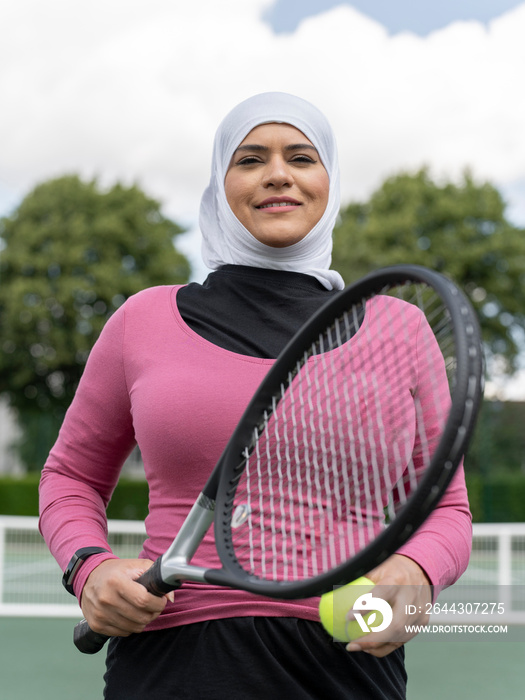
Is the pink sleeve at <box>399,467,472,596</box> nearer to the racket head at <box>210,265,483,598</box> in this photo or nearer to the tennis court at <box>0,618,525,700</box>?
the racket head at <box>210,265,483,598</box>

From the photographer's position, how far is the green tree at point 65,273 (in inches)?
979

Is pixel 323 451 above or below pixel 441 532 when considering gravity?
above

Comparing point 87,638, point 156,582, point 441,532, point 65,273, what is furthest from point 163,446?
point 65,273

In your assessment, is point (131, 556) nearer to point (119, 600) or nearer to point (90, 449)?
point (90, 449)

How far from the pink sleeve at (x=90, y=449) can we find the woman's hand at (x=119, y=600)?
14cm

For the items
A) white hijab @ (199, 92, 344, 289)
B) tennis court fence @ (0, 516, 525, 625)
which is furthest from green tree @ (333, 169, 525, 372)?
white hijab @ (199, 92, 344, 289)

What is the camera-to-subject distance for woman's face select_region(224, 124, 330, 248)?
172 cm

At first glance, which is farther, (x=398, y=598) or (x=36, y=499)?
(x=36, y=499)

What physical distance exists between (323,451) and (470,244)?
27.3 metres

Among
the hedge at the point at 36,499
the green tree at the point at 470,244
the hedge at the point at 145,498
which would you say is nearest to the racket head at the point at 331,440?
the hedge at the point at 145,498

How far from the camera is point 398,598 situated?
51.1 inches

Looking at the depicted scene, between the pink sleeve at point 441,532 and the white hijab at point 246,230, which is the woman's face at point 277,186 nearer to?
the white hijab at point 246,230

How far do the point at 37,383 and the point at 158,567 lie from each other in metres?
25.2

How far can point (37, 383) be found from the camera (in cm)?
2584
